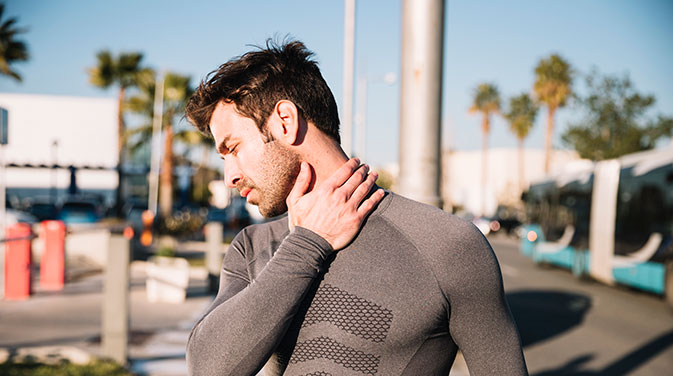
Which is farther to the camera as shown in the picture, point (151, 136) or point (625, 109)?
point (151, 136)

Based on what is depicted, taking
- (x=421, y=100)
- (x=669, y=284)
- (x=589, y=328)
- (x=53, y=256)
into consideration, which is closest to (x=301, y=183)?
(x=421, y=100)

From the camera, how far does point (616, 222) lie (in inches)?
645

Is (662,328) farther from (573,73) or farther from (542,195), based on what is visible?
(573,73)

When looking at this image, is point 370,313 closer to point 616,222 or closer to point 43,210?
point 616,222

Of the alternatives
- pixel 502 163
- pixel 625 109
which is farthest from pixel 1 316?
pixel 502 163

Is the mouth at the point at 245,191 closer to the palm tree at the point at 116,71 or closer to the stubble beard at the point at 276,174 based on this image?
the stubble beard at the point at 276,174

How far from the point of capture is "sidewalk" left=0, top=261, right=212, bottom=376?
7.21 meters

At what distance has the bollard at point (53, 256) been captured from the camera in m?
13.1

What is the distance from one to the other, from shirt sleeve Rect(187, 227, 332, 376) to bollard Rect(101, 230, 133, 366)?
5.58 meters

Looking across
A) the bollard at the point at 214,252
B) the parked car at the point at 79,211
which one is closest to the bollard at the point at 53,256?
the bollard at the point at 214,252

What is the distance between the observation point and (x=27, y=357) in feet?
21.5

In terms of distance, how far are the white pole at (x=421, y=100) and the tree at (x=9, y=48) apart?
32.4m

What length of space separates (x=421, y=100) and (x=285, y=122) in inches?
145

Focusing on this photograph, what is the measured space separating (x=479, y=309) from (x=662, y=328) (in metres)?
11.1
